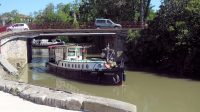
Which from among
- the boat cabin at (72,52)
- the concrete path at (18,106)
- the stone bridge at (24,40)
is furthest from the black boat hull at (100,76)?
the concrete path at (18,106)

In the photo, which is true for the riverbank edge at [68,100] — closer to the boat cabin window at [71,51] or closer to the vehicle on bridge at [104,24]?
the boat cabin window at [71,51]

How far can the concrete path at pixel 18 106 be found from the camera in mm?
7904

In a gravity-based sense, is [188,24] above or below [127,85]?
above

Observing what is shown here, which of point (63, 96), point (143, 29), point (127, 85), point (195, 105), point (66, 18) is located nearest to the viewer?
point (63, 96)

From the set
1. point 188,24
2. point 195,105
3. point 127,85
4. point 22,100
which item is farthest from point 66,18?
point 22,100

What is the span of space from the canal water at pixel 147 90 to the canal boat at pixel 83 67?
2.09 ft

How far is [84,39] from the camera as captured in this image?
71.9m

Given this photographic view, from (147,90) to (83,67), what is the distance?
593 centimetres

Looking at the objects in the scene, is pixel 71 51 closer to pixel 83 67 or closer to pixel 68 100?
pixel 83 67

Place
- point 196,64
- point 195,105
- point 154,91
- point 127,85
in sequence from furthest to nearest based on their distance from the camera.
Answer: point 196,64, point 127,85, point 154,91, point 195,105

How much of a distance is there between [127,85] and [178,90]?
177 inches

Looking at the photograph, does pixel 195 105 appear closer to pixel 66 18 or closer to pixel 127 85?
pixel 127 85

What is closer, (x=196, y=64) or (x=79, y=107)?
(x=79, y=107)

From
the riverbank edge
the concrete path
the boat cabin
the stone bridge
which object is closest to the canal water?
the boat cabin
